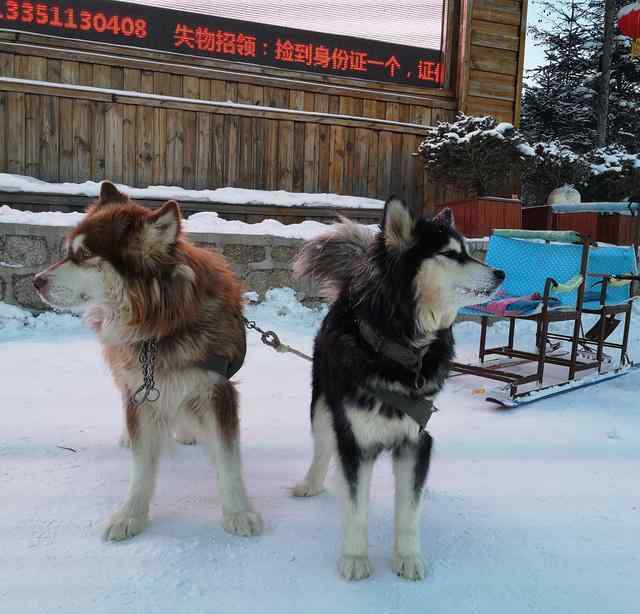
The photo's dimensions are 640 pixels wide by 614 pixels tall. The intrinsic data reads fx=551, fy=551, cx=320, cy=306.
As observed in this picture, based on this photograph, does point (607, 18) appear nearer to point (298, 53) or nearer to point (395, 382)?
point (298, 53)

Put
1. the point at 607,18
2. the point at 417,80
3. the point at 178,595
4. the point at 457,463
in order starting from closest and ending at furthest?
the point at 178,595 < the point at 457,463 < the point at 417,80 < the point at 607,18

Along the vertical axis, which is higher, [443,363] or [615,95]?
[615,95]

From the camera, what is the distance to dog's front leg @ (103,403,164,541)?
196cm

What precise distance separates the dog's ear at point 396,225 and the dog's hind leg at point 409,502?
25.7 inches

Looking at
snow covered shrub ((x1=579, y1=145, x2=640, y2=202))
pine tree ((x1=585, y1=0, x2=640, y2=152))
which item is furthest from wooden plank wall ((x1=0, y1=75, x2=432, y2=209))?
pine tree ((x1=585, y1=0, x2=640, y2=152))

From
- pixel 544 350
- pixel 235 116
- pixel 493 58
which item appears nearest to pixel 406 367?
pixel 544 350

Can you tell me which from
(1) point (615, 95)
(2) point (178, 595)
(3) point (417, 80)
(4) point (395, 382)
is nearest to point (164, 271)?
(4) point (395, 382)

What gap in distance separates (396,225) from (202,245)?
369 centimetres

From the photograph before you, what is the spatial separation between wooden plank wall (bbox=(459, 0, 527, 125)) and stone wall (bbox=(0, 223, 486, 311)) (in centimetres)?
303

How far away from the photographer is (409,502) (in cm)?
180

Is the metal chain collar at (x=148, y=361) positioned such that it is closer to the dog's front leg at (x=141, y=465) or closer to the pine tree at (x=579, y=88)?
the dog's front leg at (x=141, y=465)

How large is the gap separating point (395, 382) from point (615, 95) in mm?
16647

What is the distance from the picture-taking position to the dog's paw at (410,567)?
1.73 meters

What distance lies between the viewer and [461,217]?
21.7 ft
